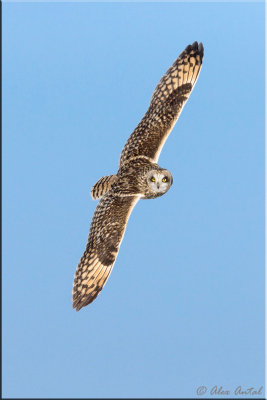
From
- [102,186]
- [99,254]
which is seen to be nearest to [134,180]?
[102,186]

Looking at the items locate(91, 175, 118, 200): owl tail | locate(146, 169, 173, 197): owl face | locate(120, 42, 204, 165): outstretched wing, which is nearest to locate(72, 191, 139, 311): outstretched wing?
locate(146, 169, 173, 197): owl face

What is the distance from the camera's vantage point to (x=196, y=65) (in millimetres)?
11688

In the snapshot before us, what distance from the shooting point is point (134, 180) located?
34.4 feet

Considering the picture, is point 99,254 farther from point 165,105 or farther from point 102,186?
point 165,105

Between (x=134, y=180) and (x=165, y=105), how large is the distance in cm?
161

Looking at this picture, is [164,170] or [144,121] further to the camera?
[144,121]

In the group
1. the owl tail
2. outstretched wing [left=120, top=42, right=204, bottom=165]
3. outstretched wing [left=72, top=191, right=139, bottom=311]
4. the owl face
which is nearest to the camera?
outstretched wing [left=72, top=191, right=139, bottom=311]

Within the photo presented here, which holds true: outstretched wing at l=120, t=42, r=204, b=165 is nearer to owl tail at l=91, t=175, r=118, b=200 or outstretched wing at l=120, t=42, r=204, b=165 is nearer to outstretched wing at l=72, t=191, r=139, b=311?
owl tail at l=91, t=175, r=118, b=200

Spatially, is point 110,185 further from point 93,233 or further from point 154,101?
point 154,101

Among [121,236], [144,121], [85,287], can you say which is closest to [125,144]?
[144,121]

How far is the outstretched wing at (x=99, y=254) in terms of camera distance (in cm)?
974

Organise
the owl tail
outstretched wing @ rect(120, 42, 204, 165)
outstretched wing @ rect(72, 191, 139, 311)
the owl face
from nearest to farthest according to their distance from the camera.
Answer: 1. outstretched wing @ rect(72, 191, 139, 311)
2. the owl face
3. the owl tail
4. outstretched wing @ rect(120, 42, 204, 165)

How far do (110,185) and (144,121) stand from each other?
1303 mm

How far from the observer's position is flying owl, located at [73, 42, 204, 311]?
9812 mm
